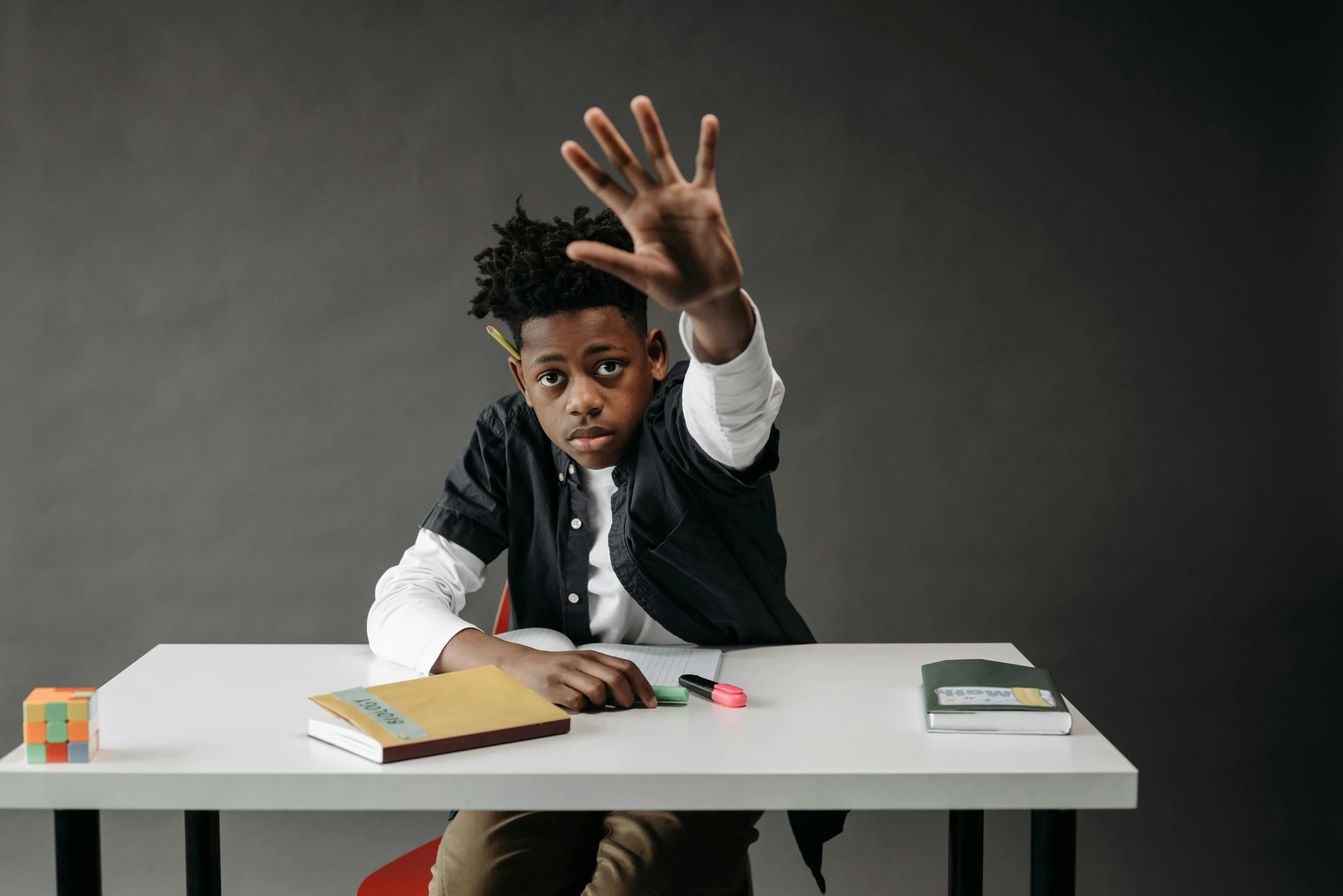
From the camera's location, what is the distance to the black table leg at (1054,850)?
113 cm

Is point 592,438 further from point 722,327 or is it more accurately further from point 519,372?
point 722,327

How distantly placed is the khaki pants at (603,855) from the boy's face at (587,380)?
1.68 ft

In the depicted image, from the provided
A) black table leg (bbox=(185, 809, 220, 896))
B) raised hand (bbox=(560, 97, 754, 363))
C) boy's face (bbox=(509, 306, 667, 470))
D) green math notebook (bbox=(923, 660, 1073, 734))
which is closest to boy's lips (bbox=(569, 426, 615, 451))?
boy's face (bbox=(509, 306, 667, 470))

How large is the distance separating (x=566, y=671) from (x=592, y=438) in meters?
0.41

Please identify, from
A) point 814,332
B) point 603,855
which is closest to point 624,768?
point 603,855

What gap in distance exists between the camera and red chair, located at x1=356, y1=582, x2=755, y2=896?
4.94 feet

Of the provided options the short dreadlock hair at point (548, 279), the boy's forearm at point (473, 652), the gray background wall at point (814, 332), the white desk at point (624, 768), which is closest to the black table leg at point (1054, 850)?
the white desk at point (624, 768)

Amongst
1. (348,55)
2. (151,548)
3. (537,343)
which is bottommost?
(151,548)

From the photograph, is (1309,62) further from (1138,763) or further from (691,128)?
(1138,763)

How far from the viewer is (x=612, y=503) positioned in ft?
5.51

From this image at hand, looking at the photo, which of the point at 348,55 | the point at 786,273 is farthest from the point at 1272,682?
the point at 348,55

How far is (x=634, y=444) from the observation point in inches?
66.0

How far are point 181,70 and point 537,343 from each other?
1.89 metres

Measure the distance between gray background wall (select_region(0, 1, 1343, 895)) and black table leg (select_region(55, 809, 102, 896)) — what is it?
163 cm
